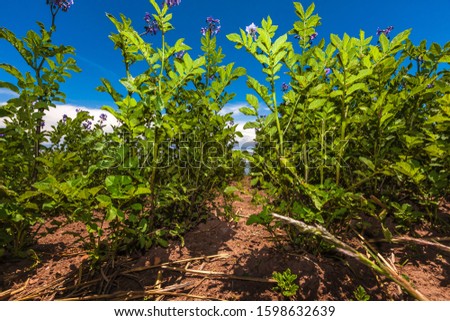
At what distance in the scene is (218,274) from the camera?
1.68 metres

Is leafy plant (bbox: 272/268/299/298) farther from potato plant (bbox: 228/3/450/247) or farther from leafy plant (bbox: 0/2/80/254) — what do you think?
leafy plant (bbox: 0/2/80/254)

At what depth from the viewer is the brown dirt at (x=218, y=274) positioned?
1.54m

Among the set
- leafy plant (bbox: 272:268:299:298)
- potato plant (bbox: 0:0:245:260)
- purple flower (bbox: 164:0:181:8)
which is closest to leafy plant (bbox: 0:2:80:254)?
potato plant (bbox: 0:0:245:260)

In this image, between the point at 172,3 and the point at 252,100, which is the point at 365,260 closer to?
the point at 252,100

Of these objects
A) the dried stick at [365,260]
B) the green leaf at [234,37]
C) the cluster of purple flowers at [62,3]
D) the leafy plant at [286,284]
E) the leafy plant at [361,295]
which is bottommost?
the leafy plant at [361,295]

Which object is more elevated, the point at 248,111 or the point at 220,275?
the point at 248,111

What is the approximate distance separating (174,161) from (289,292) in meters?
1.27

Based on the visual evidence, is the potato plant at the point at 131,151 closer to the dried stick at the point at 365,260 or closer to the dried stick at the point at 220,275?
the dried stick at the point at 220,275

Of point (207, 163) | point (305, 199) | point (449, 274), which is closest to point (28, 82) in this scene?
point (207, 163)

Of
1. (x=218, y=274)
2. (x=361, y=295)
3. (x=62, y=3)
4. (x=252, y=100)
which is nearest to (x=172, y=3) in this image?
(x=62, y=3)

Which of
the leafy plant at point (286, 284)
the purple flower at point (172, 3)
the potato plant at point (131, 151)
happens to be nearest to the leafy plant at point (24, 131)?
the potato plant at point (131, 151)

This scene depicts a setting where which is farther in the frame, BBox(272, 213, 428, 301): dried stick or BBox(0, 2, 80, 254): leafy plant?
BBox(0, 2, 80, 254): leafy plant

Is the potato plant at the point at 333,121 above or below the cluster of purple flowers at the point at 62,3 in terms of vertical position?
below

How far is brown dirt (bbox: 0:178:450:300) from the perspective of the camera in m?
1.54
